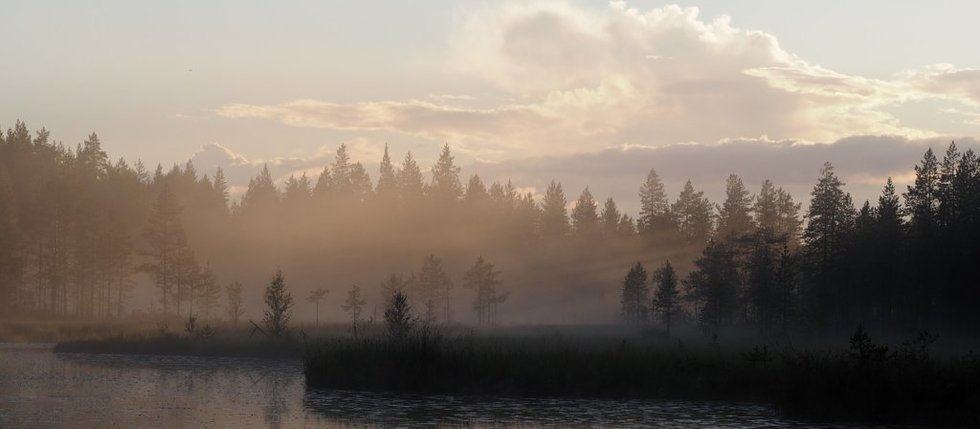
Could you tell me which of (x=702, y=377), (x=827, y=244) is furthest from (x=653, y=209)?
(x=702, y=377)

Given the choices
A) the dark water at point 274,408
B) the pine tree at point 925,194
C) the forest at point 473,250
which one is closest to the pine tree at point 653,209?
the forest at point 473,250

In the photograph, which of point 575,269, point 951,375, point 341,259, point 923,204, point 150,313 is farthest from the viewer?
point 341,259

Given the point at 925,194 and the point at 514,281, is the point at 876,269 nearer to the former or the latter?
the point at 925,194

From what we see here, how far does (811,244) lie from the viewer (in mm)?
93500

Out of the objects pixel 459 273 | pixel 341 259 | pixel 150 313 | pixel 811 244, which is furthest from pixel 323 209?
pixel 811 244

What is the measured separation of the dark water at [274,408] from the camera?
28594mm

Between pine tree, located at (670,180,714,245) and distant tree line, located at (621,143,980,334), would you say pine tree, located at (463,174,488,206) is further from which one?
distant tree line, located at (621,143,980,334)

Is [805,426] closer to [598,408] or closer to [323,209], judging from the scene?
[598,408]

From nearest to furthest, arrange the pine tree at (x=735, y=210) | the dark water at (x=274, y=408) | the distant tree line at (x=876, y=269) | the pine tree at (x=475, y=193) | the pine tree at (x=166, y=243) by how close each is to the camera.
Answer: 1. the dark water at (x=274, y=408)
2. the distant tree line at (x=876, y=269)
3. the pine tree at (x=166, y=243)
4. the pine tree at (x=735, y=210)
5. the pine tree at (x=475, y=193)

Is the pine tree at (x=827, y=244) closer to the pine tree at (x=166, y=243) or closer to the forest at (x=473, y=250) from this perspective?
the forest at (x=473, y=250)

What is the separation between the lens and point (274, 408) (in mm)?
32281

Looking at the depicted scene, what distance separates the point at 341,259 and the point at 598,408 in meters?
135

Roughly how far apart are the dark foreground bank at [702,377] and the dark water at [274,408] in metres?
1.42

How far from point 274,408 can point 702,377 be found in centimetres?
1615
